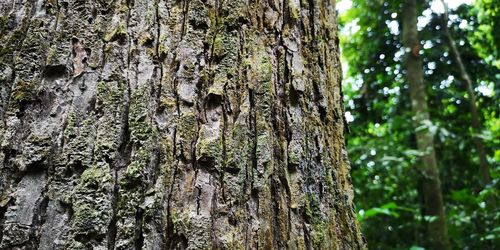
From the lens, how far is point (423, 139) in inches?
211

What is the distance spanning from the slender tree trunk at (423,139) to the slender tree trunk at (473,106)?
63 centimetres

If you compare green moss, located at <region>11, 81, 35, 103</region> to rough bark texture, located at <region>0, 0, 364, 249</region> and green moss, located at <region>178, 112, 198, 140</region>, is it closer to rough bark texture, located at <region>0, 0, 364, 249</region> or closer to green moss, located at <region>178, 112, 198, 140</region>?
rough bark texture, located at <region>0, 0, 364, 249</region>

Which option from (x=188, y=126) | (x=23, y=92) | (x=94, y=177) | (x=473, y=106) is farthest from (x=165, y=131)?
(x=473, y=106)

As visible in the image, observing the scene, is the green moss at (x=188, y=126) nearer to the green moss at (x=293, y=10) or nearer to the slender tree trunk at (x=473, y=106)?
the green moss at (x=293, y=10)

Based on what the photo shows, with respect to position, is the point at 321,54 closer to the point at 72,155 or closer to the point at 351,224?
the point at 351,224

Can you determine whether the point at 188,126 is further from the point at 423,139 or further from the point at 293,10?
the point at 423,139

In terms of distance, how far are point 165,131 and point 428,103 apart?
6.40 m

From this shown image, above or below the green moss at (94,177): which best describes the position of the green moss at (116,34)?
above

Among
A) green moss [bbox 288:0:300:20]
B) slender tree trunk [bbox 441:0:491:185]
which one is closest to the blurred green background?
slender tree trunk [bbox 441:0:491:185]

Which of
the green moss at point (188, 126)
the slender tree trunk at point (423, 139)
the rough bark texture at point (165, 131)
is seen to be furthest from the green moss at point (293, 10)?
the slender tree trunk at point (423, 139)

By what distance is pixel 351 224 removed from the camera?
3.28ft

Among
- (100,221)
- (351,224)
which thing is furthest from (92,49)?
(351,224)

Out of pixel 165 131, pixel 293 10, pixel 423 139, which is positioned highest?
pixel 423 139

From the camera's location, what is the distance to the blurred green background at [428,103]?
5344 mm
